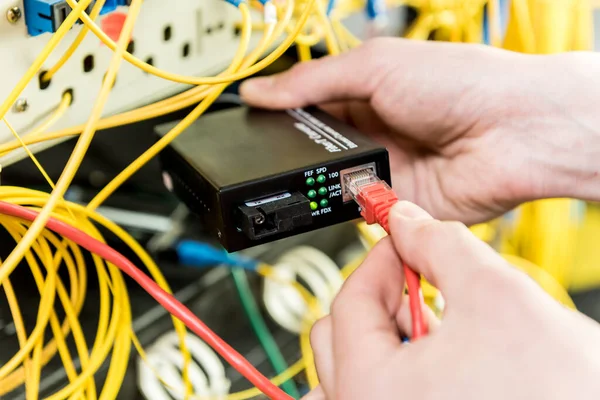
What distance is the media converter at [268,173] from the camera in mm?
512

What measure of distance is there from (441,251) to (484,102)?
0.92 feet

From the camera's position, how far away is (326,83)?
69cm

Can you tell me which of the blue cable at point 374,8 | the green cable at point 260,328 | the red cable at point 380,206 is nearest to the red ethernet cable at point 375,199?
the red cable at point 380,206

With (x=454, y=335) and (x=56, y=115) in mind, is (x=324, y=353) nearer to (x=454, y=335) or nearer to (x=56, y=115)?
(x=454, y=335)

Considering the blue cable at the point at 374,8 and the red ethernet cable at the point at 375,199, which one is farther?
the blue cable at the point at 374,8

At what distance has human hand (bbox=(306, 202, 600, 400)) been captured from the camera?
1.15ft

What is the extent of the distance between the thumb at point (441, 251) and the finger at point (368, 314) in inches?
0.8

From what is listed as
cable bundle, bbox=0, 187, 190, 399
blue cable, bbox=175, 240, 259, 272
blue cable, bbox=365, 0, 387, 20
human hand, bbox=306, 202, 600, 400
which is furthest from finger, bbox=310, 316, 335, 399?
blue cable, bbox=365, 0, 387, 20

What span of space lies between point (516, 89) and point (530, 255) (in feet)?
0.98

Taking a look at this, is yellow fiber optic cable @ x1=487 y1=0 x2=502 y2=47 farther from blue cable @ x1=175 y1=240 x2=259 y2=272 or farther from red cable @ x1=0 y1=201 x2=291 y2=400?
red cable @ x1=0 y1=201 x2=291 y2=400

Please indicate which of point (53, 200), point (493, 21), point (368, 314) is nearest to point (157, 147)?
point (53, 200)

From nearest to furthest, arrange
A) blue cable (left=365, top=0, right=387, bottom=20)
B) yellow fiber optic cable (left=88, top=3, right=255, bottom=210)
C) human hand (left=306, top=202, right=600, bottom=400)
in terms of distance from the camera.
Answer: human hand (left=306, top=202, right=600, bottom=400) → yellow fiber optic cable (left=88, top=3, right=255, bottom=210) → blue cable (left=365, top=0, right=387, bottom=20)

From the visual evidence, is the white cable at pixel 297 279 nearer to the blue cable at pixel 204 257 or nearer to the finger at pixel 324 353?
the blue cable at pixel 204 257

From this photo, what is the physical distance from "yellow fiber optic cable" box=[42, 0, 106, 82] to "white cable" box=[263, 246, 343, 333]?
319 millimetres
